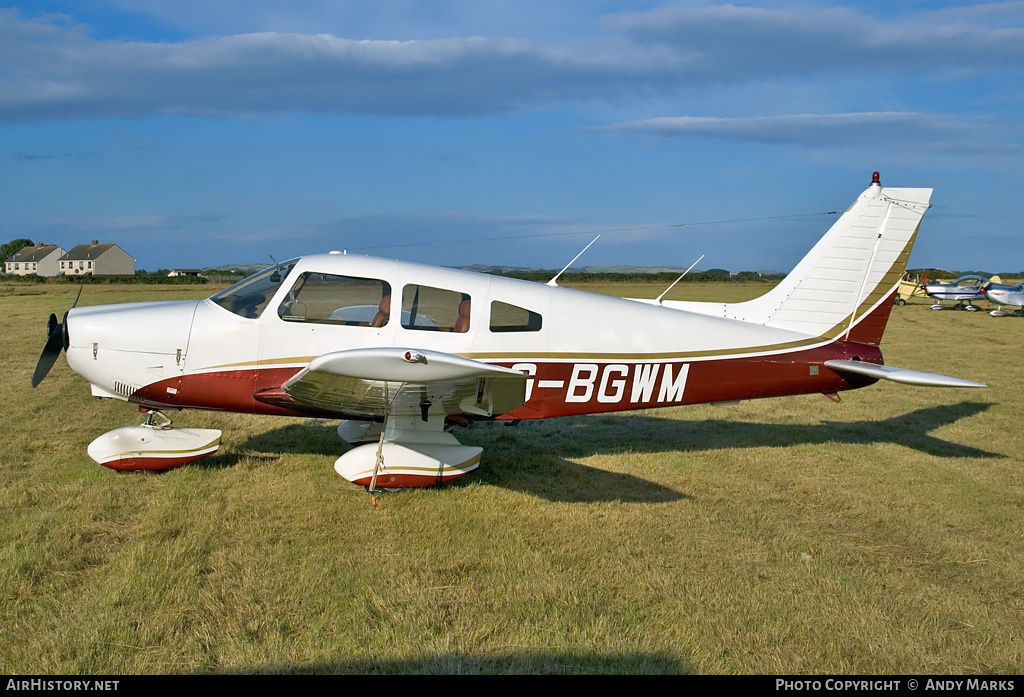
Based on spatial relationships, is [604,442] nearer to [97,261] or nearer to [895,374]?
[895,374]

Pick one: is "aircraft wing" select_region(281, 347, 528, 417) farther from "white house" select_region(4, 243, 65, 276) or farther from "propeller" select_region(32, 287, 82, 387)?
"white house" select_region(4, 243, 65, 276)

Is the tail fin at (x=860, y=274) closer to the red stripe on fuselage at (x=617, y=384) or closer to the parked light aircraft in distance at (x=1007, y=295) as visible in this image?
the red stripe on fuselage at (x=617, y=384)

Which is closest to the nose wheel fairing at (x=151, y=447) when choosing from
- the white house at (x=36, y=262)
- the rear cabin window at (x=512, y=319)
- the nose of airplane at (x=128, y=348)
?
the nose of airplane at (x=128, y=348)

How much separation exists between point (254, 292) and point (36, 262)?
290 ft

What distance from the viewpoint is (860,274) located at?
7.41 m

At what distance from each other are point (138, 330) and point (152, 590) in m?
2.78

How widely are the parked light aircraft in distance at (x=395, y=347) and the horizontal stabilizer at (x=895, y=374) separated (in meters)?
0.02

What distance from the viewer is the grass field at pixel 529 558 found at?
3689mm

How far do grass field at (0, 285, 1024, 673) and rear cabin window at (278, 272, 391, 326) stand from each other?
148 cm

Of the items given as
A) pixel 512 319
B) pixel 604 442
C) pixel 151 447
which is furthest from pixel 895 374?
pixel 151 447

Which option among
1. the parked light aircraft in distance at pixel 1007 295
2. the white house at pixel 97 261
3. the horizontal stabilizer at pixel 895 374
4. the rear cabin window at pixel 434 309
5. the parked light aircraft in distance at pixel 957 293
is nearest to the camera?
the rear cabin window at pixel 434 309

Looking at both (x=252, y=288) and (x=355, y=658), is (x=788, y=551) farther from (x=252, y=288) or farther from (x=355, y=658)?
(x=252, y=288)

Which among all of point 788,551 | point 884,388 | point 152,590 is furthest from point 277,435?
point 884,388
